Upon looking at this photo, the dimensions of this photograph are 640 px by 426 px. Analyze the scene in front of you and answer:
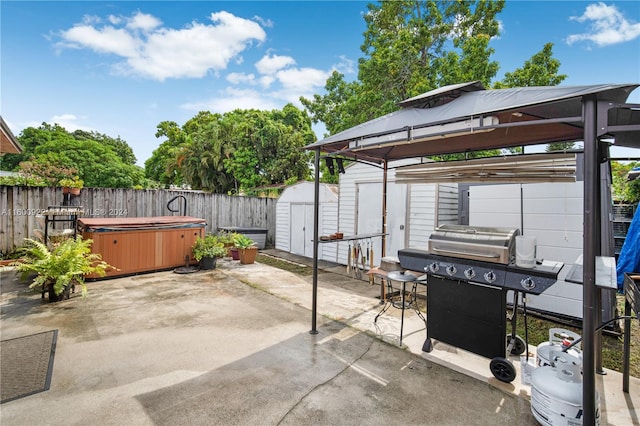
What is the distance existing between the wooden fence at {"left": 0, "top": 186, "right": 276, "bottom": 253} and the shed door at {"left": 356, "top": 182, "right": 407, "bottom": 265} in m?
4.74

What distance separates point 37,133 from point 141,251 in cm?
2923

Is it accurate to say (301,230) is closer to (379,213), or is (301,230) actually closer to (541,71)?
(379,213)

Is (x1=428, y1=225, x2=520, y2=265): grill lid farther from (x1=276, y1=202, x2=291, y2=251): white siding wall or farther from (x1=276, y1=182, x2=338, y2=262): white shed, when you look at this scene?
(x1=276, y1=202, x2=291, y2=251): white siding wall

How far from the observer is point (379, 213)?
22.0 feet

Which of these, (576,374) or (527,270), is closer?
(576,374)

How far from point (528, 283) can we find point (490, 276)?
27cm

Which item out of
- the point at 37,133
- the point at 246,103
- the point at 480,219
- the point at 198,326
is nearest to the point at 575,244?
the point at 480,219

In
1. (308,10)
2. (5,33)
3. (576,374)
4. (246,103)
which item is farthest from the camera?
(246,103)

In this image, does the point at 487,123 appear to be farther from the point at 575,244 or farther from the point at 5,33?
the point at 5,33

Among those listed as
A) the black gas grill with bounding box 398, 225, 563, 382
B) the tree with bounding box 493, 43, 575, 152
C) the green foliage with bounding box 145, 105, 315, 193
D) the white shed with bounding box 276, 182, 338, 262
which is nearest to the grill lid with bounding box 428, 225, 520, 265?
the black gas grill with bounding box 398, 225, 563, 382

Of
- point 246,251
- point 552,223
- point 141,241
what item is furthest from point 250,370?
point 246,251

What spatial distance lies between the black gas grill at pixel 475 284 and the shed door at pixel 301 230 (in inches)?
223

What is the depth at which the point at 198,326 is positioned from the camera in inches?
139

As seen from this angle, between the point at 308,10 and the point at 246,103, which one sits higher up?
the point at 246,103
